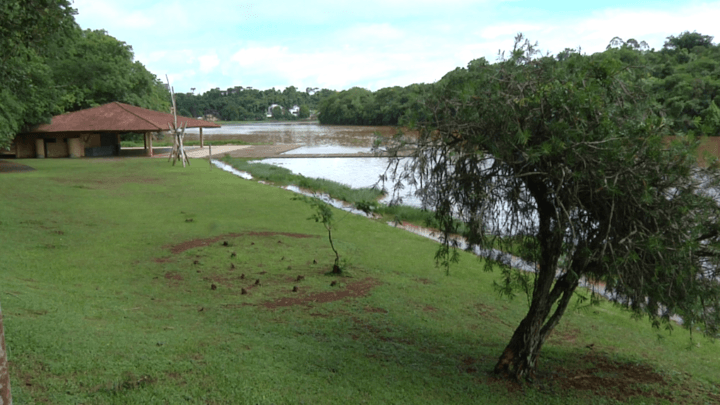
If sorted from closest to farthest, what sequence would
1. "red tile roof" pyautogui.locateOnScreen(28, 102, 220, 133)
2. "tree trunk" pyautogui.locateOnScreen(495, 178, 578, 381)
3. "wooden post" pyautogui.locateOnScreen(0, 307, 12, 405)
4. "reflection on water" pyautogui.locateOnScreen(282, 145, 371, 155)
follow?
"wooden post" pyautogui.locateOnScreen(0, 307, 12, 405)
"tree trunk" pyautogui.locateOnScreen(495, 178, 578, 381)
"red tile roof" pyautogui.locateOnScreen(28, 102, 220, 133)
"reflection on water" pyautogui.locateOnScreen(282, 145, 371, 155)

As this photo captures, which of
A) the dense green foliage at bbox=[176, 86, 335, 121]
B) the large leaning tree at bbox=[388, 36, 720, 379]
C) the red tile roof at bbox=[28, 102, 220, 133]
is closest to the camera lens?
the large leaning tree at bbox=[388, 36, 720, 379]

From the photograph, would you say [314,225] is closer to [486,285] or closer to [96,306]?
[486,285]

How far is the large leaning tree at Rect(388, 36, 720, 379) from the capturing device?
4.24 meters

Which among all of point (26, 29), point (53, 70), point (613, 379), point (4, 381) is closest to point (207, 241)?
point (26, 29)

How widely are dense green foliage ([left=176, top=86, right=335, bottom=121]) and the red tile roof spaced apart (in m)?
94.3

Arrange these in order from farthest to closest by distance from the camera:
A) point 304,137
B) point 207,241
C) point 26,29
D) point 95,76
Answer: point 304,137 → point 95,76 → point 207,241 → point 26,29

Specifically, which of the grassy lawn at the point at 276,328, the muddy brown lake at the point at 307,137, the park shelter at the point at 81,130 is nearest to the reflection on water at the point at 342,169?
the muddy brown lake at the point at 307,137

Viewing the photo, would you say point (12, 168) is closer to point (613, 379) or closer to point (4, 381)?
point (4, 381)

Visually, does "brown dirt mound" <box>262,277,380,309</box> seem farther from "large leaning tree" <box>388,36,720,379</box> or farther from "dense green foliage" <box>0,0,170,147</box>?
"dense green foliage" <box>0,0,170,147</box>

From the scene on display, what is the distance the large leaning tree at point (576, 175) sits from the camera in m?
4.24

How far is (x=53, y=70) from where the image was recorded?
109 ft

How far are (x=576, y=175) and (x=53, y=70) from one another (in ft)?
118

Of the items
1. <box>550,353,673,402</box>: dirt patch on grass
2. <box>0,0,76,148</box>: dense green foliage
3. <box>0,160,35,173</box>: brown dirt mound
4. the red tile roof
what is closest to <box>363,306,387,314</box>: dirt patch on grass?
<box>550,353,673,402</box>: dirt patch on grass

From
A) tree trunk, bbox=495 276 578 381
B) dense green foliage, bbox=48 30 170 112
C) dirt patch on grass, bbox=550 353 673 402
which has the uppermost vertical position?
dense green foliage, bbox=48 30 170 112
